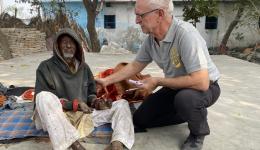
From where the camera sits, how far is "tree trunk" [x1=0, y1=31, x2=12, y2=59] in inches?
416

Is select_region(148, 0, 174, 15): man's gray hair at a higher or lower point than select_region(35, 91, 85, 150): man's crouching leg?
higher

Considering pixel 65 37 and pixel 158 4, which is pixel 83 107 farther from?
pixel 158 4

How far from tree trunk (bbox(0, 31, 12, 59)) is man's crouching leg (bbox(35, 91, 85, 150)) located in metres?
7.81

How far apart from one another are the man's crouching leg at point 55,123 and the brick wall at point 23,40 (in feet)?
28.0

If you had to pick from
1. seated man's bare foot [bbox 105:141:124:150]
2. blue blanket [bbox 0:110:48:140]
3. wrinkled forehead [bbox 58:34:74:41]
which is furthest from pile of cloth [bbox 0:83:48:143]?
wrinkled forehead [bbox 58:34:74:41]

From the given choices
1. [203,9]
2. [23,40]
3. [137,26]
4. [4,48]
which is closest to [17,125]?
[4,48]

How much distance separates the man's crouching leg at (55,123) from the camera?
308cm

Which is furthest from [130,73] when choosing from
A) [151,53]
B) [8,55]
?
[8,55]

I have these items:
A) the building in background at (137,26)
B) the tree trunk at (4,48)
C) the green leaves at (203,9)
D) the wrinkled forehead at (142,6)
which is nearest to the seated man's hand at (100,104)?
the wrinkled forehead at (142,6)

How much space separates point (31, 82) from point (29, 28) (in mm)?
6191

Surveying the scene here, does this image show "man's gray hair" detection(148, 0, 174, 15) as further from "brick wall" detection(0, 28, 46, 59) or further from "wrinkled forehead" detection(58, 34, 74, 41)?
"brick wall" detection(0, 28, 46, 59)

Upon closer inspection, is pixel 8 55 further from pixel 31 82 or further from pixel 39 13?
pixel 31 82

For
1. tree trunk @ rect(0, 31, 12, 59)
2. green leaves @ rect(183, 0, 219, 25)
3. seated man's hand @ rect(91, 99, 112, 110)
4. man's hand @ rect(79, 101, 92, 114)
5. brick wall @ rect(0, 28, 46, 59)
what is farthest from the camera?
green leaves @ rect(183, 0, 219, 25)

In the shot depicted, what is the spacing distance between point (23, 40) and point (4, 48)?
1062 millimetres
